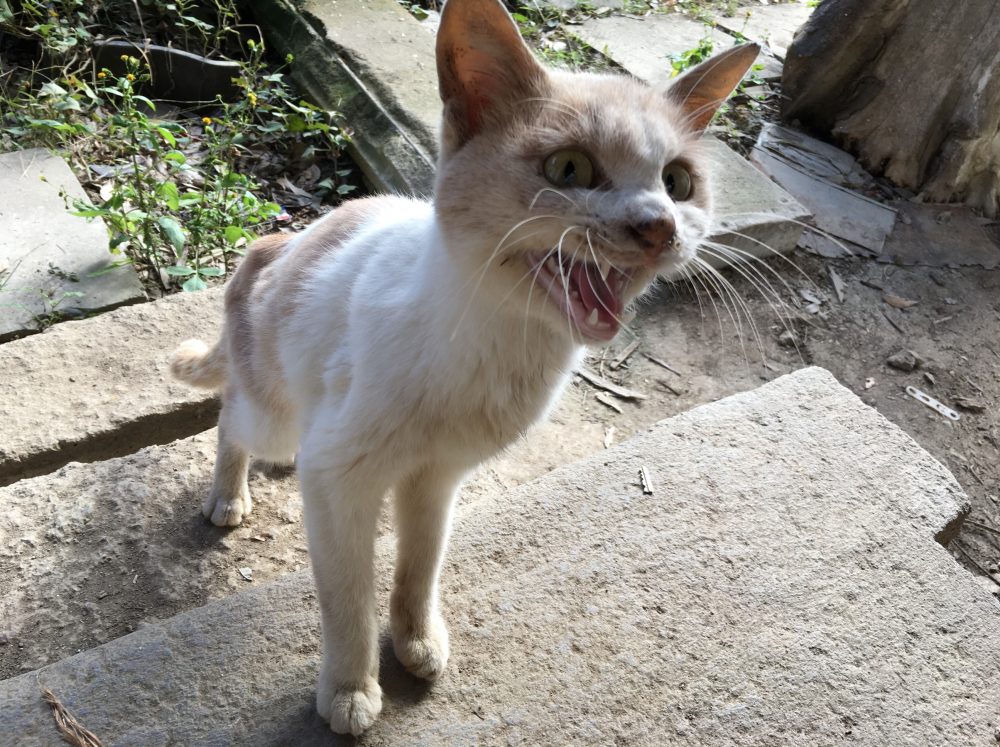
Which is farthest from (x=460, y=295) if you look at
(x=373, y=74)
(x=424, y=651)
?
(x=373, y=74)

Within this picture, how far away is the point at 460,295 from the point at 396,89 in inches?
113

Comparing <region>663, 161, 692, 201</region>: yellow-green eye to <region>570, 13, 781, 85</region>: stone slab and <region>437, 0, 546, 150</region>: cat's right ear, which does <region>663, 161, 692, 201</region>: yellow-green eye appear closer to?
<region>437, 0, 546, 150</region>: cat's right ear

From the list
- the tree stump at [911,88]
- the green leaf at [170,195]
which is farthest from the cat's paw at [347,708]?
the tree stump at [911,88]

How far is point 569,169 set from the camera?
58.1 inches

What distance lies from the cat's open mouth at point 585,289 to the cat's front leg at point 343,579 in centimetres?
57

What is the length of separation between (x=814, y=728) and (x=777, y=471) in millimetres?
785

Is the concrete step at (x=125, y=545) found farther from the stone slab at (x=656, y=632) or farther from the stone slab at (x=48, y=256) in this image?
the stone slab at (x=48, y=256)

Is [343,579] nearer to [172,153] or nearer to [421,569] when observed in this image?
[421,569]

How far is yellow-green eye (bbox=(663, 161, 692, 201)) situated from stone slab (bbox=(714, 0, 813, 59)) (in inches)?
184

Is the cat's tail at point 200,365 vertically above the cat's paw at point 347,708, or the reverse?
the cat's tail at point 200,365

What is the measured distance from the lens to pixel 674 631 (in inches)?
78.6

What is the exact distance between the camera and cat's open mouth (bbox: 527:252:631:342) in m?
1.44

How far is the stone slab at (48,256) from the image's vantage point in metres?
3.04

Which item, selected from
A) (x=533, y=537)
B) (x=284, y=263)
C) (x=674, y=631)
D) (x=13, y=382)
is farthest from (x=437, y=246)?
(x=13, y=382)
